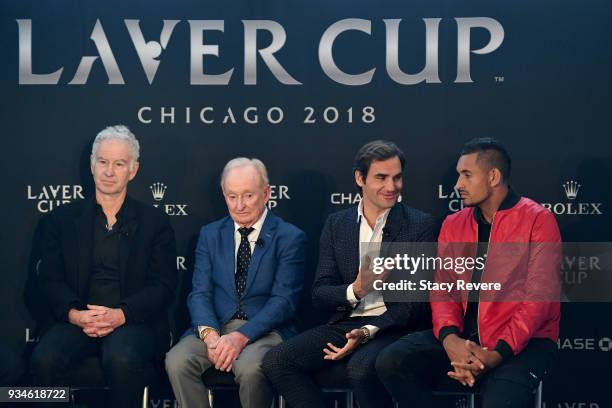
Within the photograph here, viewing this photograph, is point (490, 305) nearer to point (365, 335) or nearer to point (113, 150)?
point (365, 335)

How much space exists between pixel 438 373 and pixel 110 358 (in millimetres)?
1707

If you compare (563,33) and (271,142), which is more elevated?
(563,33)

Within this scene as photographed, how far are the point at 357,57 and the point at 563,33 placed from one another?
124 cm

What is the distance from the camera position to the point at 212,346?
5.07 meters

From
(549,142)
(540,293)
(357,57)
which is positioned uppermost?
(357,57)

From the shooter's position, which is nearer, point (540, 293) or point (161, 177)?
point (540, 293)

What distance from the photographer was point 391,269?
5176 millimetres

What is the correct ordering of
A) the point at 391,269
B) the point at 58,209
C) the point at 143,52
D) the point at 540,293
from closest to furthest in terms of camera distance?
the point at 540,293
the point at 391,269
the point at 58,209
the point at 143,52

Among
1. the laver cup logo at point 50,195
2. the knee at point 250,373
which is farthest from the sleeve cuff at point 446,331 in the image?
the laver cup logo at point 50,195

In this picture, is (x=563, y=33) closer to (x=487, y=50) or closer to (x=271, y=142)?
(x=487, y=50)

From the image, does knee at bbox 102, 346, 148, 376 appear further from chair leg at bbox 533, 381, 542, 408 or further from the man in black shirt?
chair leg at bbox 533, 381, 542, 408

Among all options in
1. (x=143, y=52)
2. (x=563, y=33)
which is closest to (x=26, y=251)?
(x=143, y=52)

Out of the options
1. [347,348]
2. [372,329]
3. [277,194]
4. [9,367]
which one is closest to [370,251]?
[372,329]

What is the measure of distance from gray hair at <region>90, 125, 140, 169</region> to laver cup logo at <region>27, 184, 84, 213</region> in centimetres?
45
